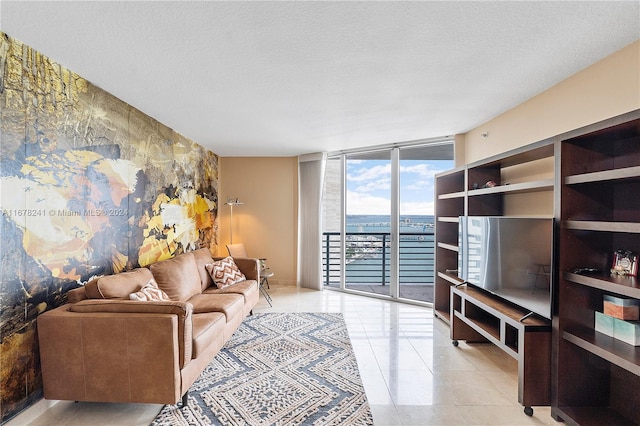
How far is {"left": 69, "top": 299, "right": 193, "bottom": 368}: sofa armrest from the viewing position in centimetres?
203

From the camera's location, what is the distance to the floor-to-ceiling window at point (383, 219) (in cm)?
454

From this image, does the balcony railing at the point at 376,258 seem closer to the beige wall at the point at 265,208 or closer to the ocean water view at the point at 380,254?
the ocean water view at the point at 380,254

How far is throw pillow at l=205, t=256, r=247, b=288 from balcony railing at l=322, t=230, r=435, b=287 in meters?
1.87

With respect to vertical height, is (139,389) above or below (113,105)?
below

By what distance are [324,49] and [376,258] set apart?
12.7ft

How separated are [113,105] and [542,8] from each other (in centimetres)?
323

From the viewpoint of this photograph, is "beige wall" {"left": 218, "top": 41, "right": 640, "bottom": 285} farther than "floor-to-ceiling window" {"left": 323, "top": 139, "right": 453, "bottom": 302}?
No

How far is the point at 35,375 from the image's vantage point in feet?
6.68

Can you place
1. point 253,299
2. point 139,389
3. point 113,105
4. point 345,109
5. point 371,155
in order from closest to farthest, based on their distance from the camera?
1. point 139,389
2. point 113,105
3. point 345,109
4. point 253,299
5. point 371,155

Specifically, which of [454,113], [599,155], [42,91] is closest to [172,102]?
[42,91]

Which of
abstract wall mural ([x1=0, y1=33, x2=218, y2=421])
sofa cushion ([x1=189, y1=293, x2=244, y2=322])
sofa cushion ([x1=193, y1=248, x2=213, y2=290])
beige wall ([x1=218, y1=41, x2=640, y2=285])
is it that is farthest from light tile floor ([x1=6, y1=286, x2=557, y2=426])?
sofa cushion ([x1=193, y1=248, x2=213, y2=290])

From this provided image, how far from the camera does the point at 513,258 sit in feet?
8.04

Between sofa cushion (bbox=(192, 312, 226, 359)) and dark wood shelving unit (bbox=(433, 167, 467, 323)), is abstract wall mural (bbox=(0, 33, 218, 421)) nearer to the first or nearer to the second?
sofa cushion (bbox=(192, 312, 226, 359))

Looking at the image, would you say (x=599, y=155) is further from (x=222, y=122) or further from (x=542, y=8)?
(x=222, y=122)
